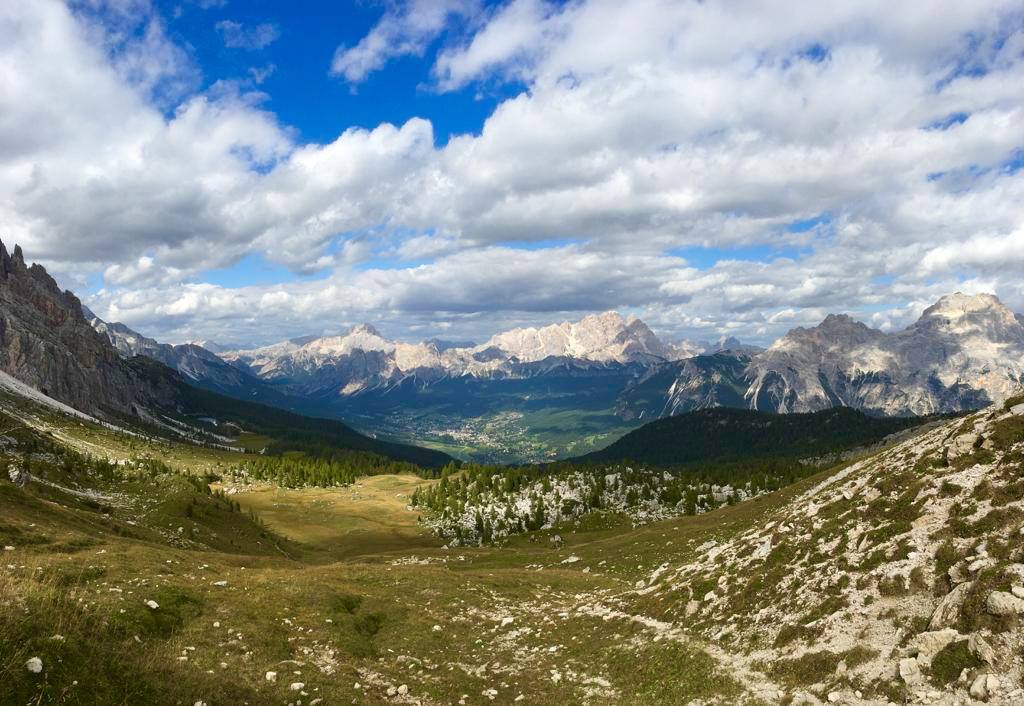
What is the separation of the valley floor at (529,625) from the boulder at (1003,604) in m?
0.52

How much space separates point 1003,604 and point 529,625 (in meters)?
27.2

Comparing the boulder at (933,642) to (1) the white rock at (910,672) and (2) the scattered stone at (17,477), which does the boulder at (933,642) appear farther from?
(2) the scattered stone at (17,477)

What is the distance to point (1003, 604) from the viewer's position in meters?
18.2

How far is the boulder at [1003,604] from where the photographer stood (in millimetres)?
17844

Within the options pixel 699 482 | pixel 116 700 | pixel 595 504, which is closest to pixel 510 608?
pixel 116 700

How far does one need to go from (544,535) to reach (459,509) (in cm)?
3272

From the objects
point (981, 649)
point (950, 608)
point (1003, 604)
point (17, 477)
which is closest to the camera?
point (981, 649)

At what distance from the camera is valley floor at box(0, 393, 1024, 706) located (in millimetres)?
19141

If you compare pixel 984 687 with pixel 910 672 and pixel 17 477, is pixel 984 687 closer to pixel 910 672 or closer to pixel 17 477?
pixel 910 672

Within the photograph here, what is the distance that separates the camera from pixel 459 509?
148250 millimetres

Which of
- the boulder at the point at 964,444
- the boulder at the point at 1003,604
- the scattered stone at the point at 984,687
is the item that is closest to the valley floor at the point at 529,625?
the scattered stone at the point at 984,687

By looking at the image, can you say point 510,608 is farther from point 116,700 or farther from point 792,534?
point 116,700

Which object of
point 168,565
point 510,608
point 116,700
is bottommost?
point 510,608

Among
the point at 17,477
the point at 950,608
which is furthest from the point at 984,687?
the point at 17,477
